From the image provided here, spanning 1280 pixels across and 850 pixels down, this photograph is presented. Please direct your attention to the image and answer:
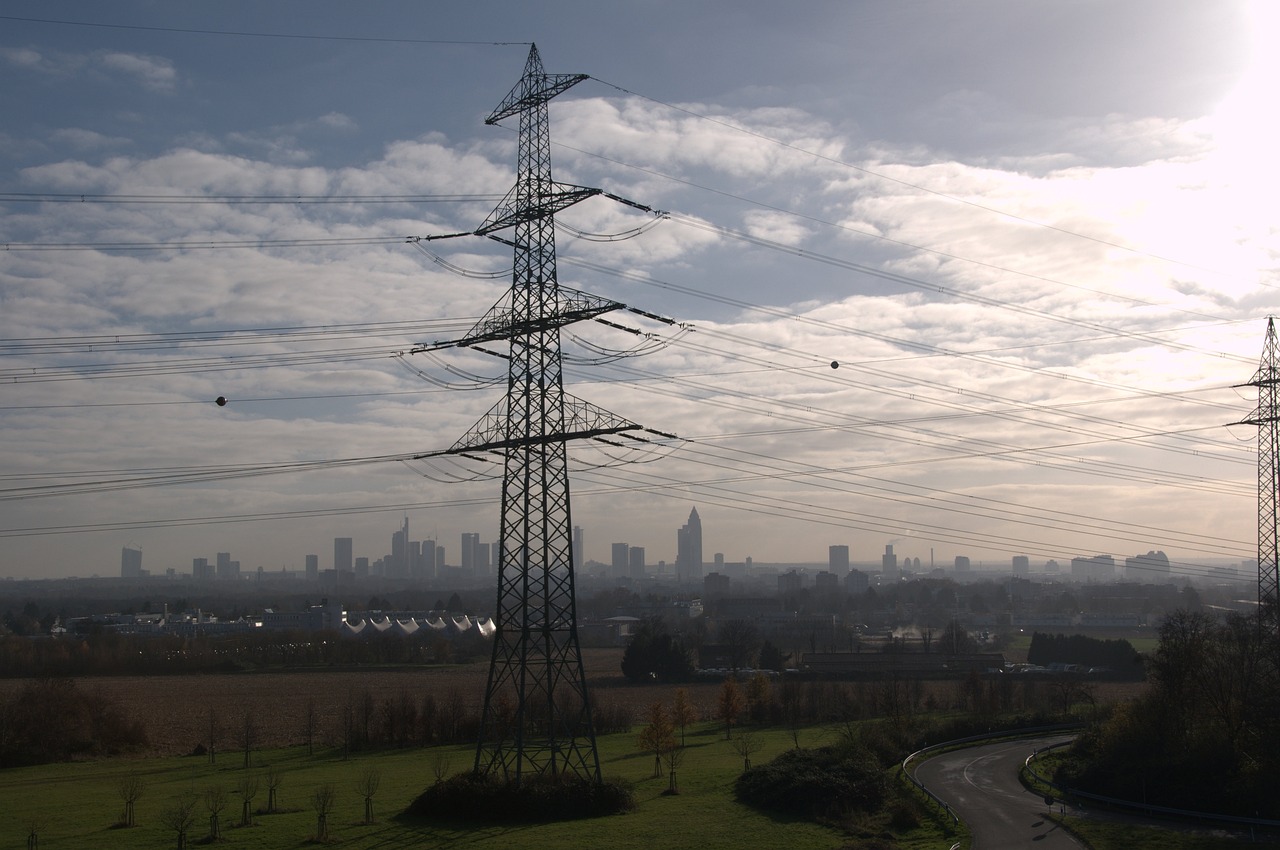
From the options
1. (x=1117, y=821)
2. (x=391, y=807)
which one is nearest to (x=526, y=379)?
(x=391, y=807)

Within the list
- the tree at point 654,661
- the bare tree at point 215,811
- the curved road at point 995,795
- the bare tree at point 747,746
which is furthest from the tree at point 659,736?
the tree at point 654,661

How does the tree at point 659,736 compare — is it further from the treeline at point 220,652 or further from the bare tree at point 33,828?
the treeline at point 220,652

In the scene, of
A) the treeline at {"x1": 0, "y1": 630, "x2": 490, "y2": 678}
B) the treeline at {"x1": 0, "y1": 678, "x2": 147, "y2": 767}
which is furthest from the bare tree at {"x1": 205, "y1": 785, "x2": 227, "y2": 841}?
the treeline at {"x1": 0, "y1": 630, "x2": 490, "y2": 678}

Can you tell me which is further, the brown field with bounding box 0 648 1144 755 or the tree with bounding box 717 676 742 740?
the brown field with bounding box 0 648 1144 755

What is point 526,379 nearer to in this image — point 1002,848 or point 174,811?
point 174,811

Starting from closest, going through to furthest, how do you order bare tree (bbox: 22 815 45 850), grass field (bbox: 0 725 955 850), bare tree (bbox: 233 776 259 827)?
1. bare tree (bbox: 22 815 45 850)
2. grass field (bbox: 0 725 955 850)
3. bare tree (bbox: 233 776 259 827)

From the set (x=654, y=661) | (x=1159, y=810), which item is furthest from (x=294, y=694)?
(x=1159, y=810)

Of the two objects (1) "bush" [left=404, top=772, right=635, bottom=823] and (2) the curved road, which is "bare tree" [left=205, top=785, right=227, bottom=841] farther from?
(2) the curved road
